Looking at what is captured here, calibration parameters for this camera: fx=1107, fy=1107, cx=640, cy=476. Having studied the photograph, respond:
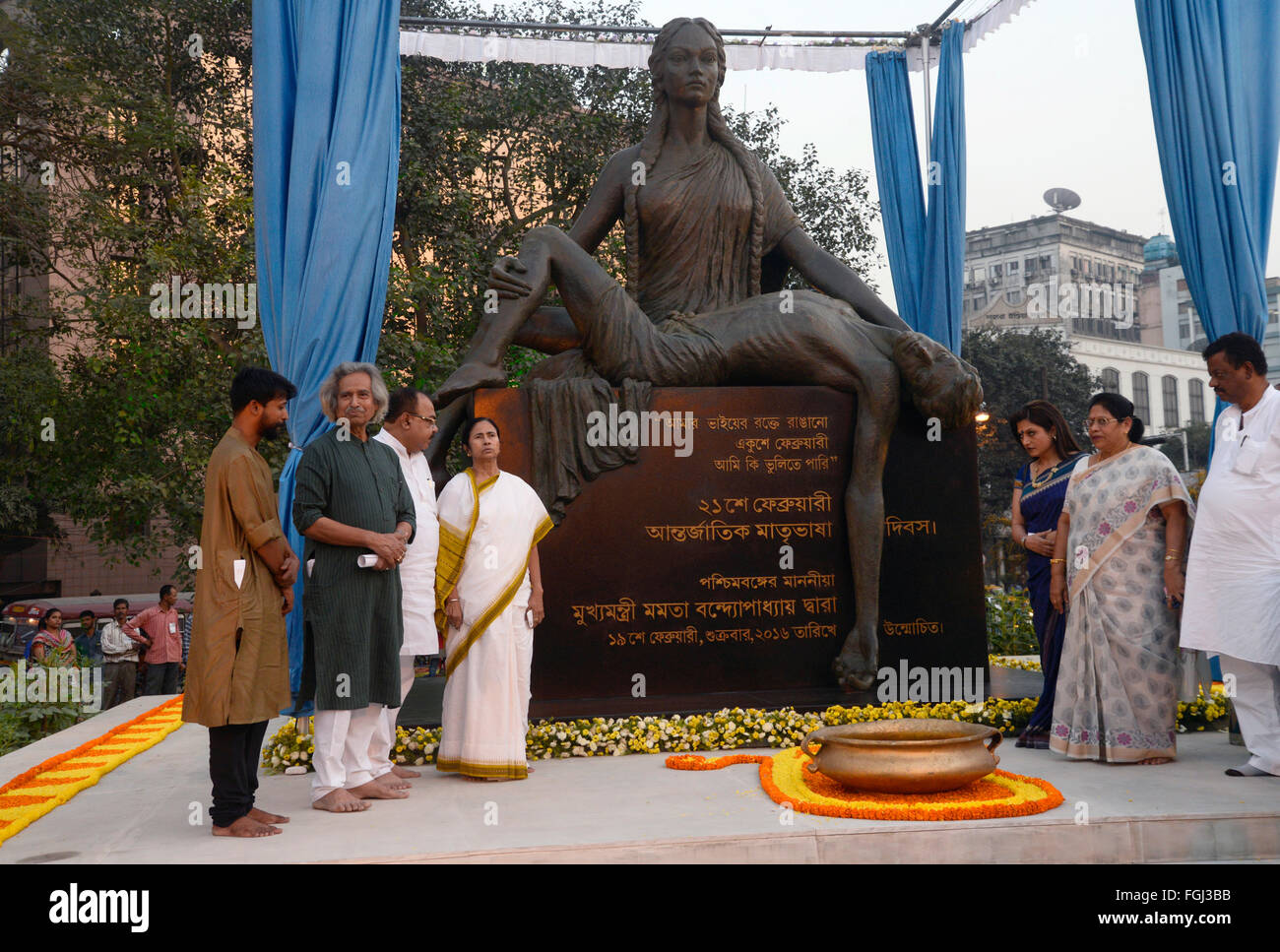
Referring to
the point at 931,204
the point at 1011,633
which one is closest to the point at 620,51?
the point at 931,204

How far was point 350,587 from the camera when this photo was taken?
161 inches

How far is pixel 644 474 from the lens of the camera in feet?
18.3

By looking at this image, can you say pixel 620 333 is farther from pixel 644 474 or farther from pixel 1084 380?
pixel 1084 380

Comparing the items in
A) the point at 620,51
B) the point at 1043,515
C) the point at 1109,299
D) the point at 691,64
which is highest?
the point at 1109,299

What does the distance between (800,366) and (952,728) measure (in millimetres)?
2320

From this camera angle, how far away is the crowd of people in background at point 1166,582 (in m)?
4.48

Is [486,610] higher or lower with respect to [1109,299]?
lower

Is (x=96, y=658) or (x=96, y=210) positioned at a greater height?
(x=96, y=210)

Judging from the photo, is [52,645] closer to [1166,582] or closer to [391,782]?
[391,782]

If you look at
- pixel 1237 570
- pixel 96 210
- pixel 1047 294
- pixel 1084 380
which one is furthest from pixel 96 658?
pixel 1047 294

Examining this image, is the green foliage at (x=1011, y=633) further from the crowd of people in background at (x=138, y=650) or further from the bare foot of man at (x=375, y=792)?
the crowd of people in background at (x=138, y=650)

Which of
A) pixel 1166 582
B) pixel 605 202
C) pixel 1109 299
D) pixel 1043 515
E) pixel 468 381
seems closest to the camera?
pixel 1166 582

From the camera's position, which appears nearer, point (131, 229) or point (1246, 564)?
point (1246, 564)

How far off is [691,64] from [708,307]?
1352 mm
